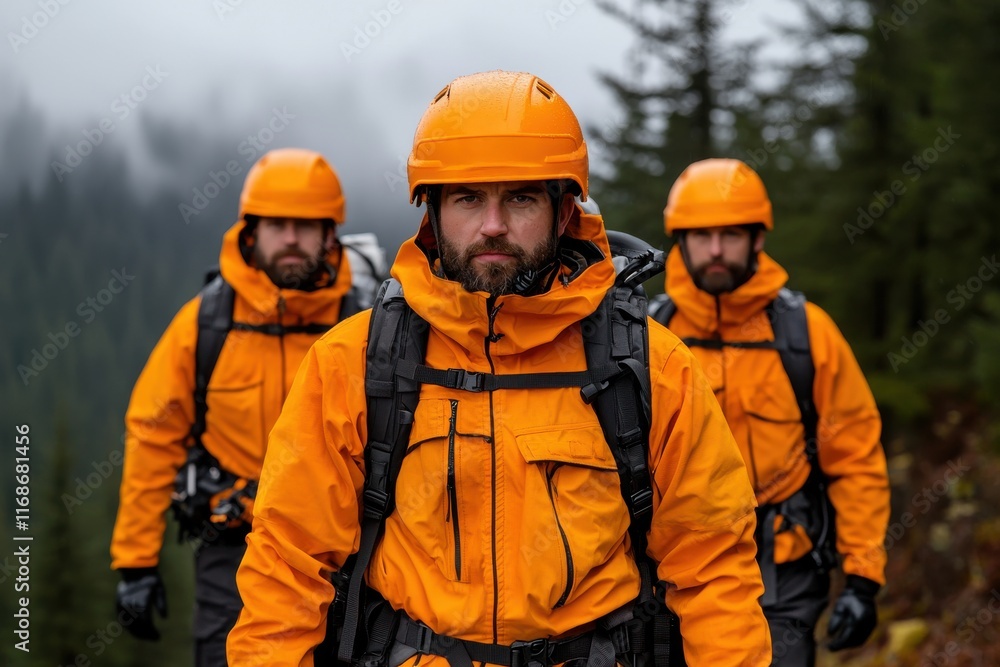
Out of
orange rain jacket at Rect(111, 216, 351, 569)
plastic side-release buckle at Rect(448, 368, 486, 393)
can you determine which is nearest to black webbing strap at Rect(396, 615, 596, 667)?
plastic side-release buckle at Rect(448, 368, 486, 393)

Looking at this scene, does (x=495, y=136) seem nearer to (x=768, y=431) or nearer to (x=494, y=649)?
(x=494, y=649)

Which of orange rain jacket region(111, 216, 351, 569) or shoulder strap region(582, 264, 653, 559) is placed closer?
shoulder strap region(582, 264, 653, 559)

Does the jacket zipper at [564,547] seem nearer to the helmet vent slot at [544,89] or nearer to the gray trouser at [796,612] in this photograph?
the helmet vent slot at [544,89]

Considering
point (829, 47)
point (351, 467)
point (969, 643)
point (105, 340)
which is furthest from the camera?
point (105, 340)

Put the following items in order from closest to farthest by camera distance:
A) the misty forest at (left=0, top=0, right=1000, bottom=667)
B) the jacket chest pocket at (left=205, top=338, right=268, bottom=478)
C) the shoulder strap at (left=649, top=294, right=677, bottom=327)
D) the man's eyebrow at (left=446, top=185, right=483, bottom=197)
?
the man's eyebrow at (left=446, top=185, right=483, bottom=197) → the jacket chest pocket at (left=205, top=338, right=268, bottom=478) → the shoulder strap at (left=649, top=294, right=677, bottom=327) → the misty forest at (left=0, top=0, right=1000, bottom=667)

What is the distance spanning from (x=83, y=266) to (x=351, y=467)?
181442 mm

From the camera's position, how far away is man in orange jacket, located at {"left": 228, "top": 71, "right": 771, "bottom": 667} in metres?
3.13

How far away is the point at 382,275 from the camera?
6.85 m

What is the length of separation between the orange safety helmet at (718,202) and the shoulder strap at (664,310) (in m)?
0.46

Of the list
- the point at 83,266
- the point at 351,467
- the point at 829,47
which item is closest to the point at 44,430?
the point at 83,266

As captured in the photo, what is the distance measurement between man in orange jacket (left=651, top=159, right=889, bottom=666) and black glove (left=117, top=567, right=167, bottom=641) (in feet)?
11.4

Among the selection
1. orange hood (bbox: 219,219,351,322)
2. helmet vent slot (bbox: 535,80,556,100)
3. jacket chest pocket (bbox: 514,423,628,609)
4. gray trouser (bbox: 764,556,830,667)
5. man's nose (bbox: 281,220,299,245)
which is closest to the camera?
jacket chest pocket (bbox: 514,423,628,609)

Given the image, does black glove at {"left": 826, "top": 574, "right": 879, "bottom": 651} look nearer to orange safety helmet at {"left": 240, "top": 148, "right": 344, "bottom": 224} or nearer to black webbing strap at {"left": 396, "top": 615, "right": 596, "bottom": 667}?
black webbing strap at {"left": 396, "top": 615, "right": 596, "bottom": 667}

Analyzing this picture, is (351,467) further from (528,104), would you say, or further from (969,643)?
(969,643)
